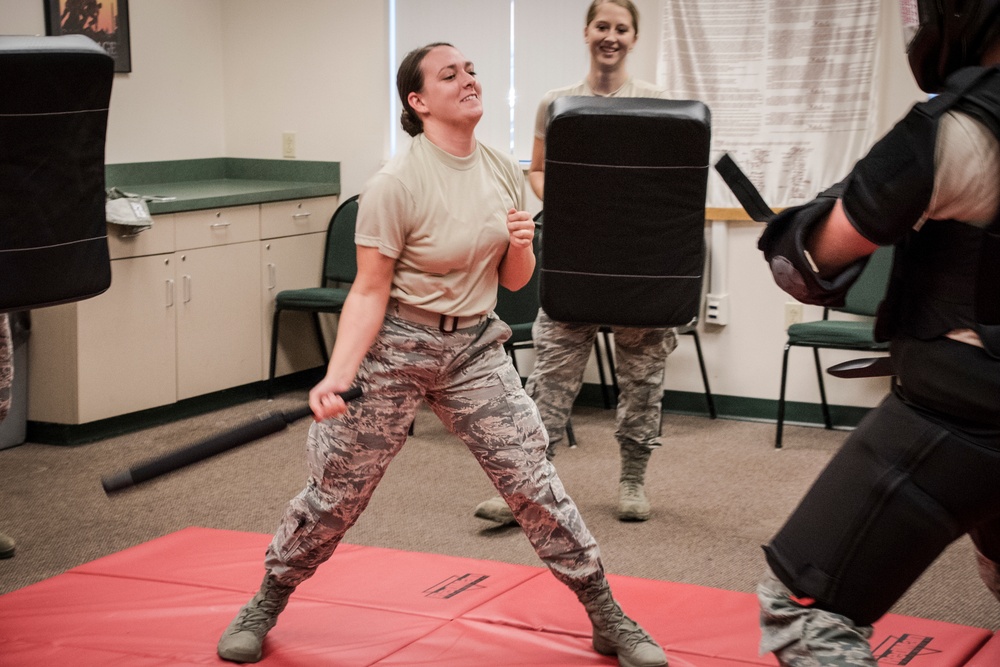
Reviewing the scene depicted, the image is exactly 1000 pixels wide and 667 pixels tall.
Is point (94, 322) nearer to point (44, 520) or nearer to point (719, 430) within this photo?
point (44, 520)

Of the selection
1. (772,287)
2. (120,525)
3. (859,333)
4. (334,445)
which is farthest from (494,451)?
(772,287)

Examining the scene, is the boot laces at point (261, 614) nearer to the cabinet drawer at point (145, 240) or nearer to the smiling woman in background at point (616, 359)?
the smiling woman in background at point (616, 359)

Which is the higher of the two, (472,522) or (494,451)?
(494,451)

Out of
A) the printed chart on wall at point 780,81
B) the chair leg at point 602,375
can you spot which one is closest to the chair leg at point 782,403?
the printed chart on wall at point 780,81

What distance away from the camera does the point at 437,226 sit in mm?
2451

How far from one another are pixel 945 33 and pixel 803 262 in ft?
1.16

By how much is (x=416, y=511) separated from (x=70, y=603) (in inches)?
52.7

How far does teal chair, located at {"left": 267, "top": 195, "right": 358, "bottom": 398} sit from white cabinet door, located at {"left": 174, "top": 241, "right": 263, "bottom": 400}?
12 centimetres

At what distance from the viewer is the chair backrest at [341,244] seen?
563 centimetres

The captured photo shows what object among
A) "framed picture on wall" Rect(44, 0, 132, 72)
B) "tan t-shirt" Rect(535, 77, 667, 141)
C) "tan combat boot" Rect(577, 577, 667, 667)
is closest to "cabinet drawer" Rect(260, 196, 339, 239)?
"framed picture on wall" Rect(44, 0, 132, 72)

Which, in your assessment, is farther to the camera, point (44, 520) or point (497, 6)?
point (497, 6)

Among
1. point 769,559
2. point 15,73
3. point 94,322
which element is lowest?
point 94,322

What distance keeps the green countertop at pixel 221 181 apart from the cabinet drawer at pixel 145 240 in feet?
0.19

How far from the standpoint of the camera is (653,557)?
3465 millimetres
